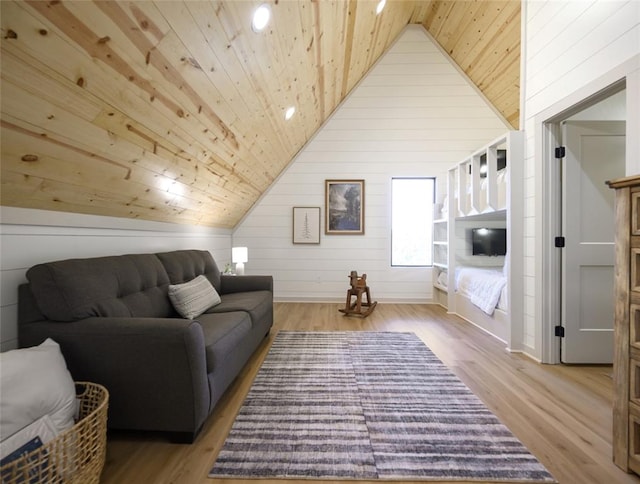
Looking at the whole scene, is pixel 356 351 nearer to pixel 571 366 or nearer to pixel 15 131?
pixel 571 366

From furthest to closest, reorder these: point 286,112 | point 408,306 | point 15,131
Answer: point 408,306, point 286,112, point 15,131

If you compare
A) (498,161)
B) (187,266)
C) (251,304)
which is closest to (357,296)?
(251,304)

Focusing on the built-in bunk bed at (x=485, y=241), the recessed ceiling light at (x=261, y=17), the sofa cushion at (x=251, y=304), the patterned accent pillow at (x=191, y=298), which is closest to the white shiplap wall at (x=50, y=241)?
the patterned accent pillow at (x=191, y=298)

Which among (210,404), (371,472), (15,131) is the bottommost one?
(371,472)

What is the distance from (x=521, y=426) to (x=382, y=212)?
12.1ft

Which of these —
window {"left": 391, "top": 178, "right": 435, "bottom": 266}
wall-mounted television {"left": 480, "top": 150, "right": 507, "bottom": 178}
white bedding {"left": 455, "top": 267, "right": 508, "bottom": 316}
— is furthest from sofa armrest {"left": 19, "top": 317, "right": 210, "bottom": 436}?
window {"left": 391, "top": 178, "right": 435, "bottom": 266}

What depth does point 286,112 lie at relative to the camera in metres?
3.37

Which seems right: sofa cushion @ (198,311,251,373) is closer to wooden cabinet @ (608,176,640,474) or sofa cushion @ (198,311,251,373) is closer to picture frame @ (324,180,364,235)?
wooden cabinet @ (608,176,640,474)

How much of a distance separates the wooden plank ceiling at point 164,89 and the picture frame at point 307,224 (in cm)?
128

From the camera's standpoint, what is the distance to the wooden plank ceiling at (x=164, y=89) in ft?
3.89

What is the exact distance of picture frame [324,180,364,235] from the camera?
16.7 feet

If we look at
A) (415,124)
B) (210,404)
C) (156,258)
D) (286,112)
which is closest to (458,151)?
(415,124)

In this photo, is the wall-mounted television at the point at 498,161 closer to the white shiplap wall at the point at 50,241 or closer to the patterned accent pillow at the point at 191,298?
the patterned accent pillow at the point at 191,298

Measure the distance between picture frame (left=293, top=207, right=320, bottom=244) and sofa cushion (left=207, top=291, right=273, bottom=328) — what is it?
1.87m
